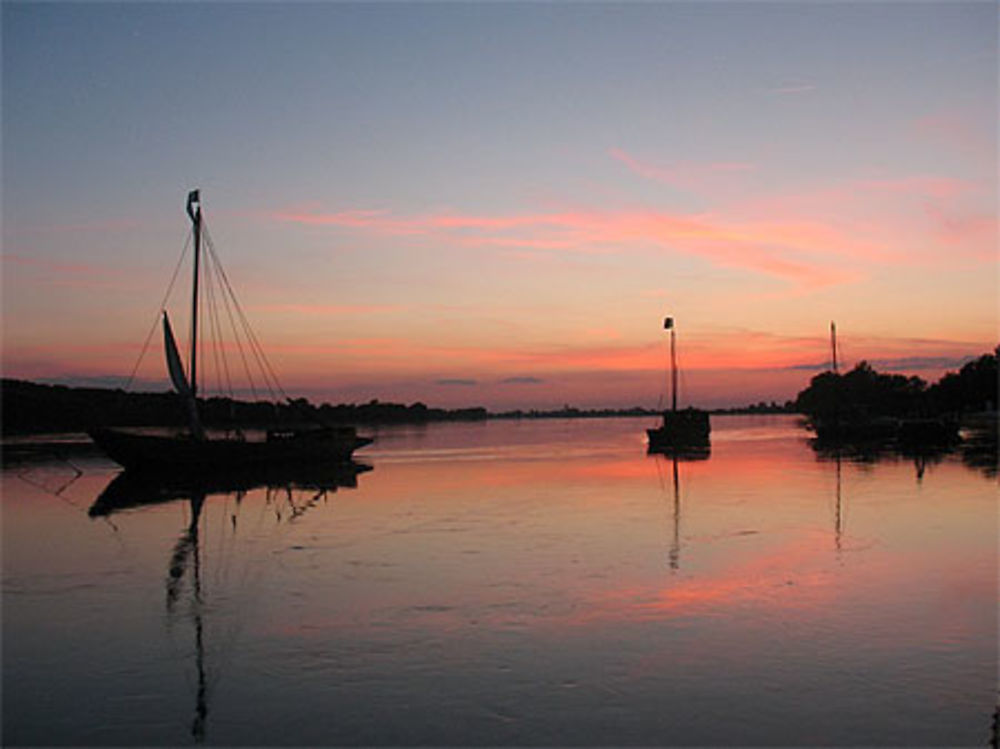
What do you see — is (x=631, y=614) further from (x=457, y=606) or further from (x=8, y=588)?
(x=8, y=588)

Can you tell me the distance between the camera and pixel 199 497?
4112 centimetres

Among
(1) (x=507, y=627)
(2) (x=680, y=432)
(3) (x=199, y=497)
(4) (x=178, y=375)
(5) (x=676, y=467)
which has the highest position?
(4) (x=178, y=375)

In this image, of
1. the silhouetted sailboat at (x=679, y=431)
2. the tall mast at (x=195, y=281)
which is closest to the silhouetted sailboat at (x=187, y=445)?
the tall mast at (x=195, y=281)

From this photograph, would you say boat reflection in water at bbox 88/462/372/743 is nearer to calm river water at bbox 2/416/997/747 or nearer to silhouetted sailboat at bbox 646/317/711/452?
calm river water at bbox 2/416/997/747

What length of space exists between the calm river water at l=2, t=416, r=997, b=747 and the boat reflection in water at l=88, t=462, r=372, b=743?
0.48 ft

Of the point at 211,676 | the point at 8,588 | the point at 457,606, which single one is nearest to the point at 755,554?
the point at 457,606

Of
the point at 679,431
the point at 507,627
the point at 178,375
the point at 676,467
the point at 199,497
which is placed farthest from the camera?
the point at 679,431

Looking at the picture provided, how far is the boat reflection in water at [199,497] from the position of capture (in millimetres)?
16016

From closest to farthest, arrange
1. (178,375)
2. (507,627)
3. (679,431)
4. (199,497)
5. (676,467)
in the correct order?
(507,627) < (199,497) < (178,375) < (676,467) < (679,431)

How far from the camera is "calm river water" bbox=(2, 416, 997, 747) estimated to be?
11.0 meters

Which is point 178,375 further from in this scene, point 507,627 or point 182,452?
point 507,627

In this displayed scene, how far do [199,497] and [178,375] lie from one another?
40.3ft

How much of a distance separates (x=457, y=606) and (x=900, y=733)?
28.9 ft

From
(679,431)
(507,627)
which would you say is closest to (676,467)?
(679,431)
